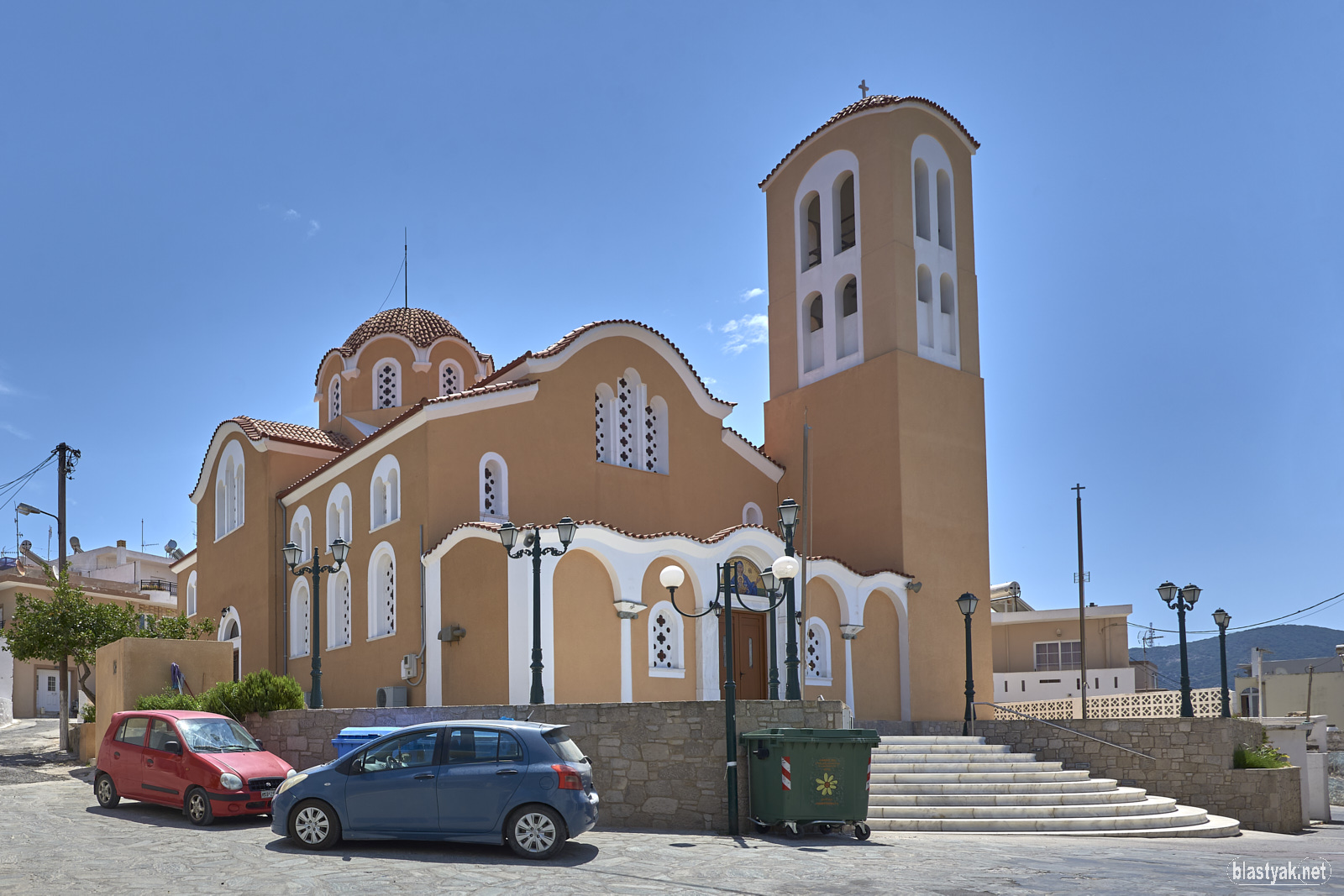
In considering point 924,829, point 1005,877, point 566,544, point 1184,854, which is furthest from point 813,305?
point 1005,877

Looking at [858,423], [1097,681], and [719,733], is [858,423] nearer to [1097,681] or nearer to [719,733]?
[719,733]

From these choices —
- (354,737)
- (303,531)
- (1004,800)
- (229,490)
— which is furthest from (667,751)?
(229,490)

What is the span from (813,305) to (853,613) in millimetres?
7963

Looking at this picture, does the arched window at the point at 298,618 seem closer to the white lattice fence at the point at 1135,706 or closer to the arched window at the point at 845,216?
the arched window at the point at 845,216

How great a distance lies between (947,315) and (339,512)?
550 inches

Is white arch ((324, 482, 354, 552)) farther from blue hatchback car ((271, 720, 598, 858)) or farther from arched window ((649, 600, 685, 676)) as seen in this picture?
blue hatchback car ((271, 720, 598, 858))

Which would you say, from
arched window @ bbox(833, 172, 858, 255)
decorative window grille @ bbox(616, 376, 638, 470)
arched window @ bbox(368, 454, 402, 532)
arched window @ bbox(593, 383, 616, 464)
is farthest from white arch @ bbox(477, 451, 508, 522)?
arched window @ bbox(833, 172, 858, 255)

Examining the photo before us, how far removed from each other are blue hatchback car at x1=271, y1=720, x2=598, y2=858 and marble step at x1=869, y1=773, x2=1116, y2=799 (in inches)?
256

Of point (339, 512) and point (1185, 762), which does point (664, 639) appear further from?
point (1185, 762)

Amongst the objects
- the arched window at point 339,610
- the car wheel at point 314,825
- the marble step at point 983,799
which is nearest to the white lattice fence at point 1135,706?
the marble step at point 983,799

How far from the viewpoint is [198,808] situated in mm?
13688

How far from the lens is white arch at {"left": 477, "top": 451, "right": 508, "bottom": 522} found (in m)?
21.5

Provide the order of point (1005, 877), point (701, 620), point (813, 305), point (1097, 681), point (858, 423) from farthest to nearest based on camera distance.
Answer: point (1097, 681) → point (813, 305) → point (858, 423) → point (701, 620) → point (1005, 877)

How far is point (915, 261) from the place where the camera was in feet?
83.7
